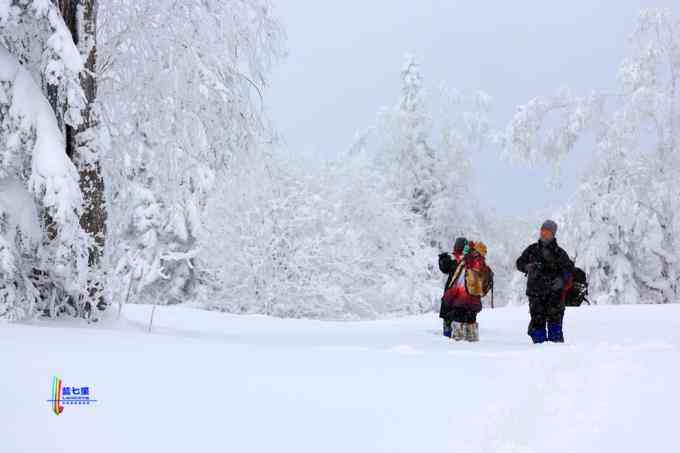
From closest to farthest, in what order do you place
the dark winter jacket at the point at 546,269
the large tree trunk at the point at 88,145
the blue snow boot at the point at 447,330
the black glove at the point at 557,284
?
the large tree trunk at the point at 88,145 < the black glove at the point at 557,284 < the dark winter jacket at the point at 546,269 < the blue snow boot at the point at 447,330

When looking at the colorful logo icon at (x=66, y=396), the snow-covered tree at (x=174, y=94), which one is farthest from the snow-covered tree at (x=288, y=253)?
the colorful logo icon at (x=66, y=396)

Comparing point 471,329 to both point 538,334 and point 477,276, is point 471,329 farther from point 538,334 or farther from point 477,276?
point 538,334

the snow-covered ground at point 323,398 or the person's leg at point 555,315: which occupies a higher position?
the person's leg at point 555,315

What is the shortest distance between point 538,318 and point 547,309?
0.18 m

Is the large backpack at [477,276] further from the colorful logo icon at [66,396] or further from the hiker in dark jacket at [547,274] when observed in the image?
the colorful logo icon at [66,396]

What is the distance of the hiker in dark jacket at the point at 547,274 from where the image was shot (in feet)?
30.6

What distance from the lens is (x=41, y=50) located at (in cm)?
858

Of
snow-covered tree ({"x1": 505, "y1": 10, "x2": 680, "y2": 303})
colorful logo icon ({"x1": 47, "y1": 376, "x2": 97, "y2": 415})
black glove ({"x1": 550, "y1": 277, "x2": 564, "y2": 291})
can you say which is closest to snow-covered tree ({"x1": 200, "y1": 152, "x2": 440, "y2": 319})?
snow-covered tree ({"x1": 505, "y1": 10, "x2": 680, "y2": 303})

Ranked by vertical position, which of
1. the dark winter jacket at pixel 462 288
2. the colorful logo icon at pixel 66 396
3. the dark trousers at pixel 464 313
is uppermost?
the dark winter jacket at pixel 462 288

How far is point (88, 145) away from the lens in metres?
8.95

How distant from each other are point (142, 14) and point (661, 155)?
58.8 ft

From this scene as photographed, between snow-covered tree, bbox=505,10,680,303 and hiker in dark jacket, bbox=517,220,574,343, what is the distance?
12.9 metres

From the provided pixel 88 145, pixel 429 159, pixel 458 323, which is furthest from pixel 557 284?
pixel 429 159

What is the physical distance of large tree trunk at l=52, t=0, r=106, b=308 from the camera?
8.93m
